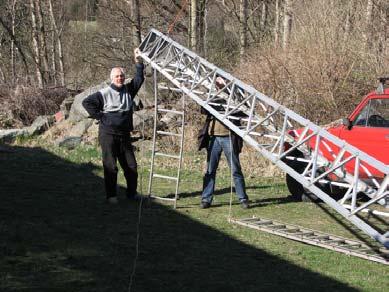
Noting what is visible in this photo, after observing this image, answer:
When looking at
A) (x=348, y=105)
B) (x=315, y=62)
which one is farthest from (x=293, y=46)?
(x=348, y=105)

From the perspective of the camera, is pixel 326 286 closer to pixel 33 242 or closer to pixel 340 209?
pixel 340 209

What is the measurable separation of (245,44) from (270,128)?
14.2 meters

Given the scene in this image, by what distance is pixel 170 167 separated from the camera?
48.2ft

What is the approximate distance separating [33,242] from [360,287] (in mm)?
3644

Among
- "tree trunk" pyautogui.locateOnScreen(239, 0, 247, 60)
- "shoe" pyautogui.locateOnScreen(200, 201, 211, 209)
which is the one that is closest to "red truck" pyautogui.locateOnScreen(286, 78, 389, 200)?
"shoe" pyautogui.locateOnScreen(200, 201, 211, 209)

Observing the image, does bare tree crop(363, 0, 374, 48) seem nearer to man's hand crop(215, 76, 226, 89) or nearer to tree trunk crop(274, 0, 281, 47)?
tree trunk crop(274, 0, 281, 47)

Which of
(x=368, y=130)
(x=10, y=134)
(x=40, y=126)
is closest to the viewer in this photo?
(x=368, y=130)

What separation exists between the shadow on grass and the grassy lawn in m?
0.01

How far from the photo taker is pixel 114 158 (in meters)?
9.84

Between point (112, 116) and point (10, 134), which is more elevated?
point (112, 116)

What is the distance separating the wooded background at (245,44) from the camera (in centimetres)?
1673

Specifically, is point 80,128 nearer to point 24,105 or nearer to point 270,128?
point 24,105

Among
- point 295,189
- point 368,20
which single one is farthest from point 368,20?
point 295,189

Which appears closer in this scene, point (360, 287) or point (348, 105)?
point (360, 287)
